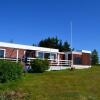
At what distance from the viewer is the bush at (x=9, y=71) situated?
3444 centimetres

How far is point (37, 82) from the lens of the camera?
35438 mm

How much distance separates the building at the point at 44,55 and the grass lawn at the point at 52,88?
9.55 meters

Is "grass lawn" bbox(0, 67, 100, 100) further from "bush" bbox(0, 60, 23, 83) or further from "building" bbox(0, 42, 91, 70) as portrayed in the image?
"building" bbox(0, 42, 91, 70)

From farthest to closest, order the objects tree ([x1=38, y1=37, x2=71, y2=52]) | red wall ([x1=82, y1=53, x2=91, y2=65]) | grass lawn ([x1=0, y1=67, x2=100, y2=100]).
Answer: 1. tree ([x1=38, y1=37, x2=71, y2=52])
2. red wall ([x1=82, y1=53, x2=91, y2=65])
3. grass lawn ([x1=0, y1=67, x2=100, y2=100])

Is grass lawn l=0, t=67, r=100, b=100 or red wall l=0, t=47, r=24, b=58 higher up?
red wall l=0, t=47, r=24, b=58

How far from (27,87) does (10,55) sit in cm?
1748

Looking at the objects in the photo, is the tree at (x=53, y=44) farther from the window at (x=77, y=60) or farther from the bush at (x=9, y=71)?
the bush at (x=9, y=71)

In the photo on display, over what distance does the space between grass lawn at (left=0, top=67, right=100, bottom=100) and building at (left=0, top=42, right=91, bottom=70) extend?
9.55m

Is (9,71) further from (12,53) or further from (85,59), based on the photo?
(85,59)

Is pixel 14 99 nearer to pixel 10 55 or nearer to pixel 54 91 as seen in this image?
pixel 54 91

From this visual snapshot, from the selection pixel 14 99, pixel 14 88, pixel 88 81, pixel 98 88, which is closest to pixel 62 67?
pixel 88 81

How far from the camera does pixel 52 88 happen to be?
33.1m

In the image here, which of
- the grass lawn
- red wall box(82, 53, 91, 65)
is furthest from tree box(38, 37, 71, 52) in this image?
the grass lawn

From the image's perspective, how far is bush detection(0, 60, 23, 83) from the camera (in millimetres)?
34438
